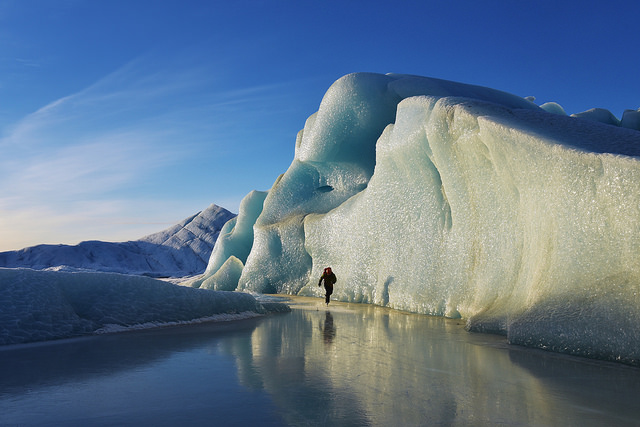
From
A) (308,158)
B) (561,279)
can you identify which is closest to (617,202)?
(561,279)

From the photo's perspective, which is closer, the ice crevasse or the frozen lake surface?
the frozen lake surface

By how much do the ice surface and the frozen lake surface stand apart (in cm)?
39

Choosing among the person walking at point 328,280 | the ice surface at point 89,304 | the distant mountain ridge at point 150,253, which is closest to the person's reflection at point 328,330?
the ice surface at point 89,304

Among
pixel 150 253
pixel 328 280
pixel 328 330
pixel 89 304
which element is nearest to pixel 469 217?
pixel 328 330

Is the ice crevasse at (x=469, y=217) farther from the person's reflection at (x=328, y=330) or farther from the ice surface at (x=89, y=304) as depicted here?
the ice surface at (x=89, y=304)

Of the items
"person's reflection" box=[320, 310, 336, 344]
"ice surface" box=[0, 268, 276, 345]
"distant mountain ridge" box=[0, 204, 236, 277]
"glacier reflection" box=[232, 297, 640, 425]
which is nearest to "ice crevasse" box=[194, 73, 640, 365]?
"glacier reflection" box=[232, 297, 640, 425]

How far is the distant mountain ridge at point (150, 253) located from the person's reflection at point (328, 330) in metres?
26.3

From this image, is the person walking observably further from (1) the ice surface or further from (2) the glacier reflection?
(2) the glacier reflection

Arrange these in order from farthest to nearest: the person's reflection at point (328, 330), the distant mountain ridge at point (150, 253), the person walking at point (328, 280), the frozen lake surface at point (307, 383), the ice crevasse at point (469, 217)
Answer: the distant mountain ridge at point (150, 253)
the person walking at point (328, 280)
the person's reflection at point (328, 330)
the ice crevasse at point (469, 217)
the frozen lake surface at point (307, 383)

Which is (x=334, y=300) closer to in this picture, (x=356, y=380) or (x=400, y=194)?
(x=400, y=194)

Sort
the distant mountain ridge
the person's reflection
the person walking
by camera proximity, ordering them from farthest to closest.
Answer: the distant mountain ridge < the person walking < the person's reflection

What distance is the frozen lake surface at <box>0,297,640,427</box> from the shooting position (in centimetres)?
213

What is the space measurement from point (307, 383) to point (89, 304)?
10.6ft

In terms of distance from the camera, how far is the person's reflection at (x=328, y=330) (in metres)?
4.37
